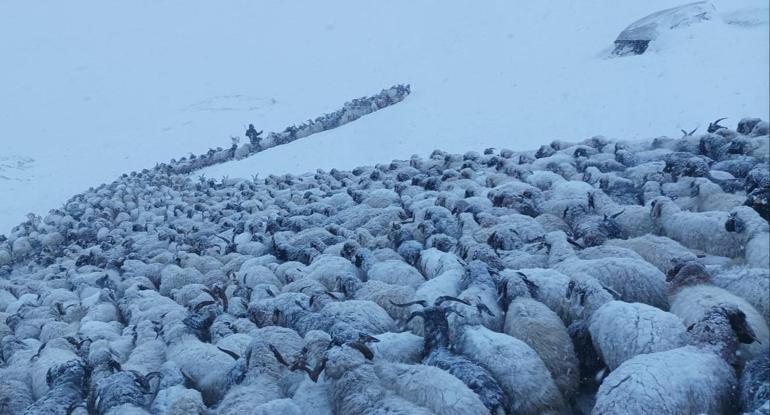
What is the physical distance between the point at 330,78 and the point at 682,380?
39.1 meters

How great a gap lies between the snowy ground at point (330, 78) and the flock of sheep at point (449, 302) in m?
4.60

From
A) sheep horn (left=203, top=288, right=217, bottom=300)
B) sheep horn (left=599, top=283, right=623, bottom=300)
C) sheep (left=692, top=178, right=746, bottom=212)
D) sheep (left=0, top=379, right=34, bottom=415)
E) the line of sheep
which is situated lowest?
sheep (left=692, top=178, right=746, bottom=212)

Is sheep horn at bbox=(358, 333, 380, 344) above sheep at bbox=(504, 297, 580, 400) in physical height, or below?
above

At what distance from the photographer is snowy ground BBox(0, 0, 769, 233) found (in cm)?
1731

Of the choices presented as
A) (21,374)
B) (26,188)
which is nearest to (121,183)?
(26,188)

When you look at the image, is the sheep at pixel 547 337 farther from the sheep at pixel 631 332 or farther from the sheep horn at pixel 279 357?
the sheep horn at pixel 279 357

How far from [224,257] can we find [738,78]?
13.0 meters

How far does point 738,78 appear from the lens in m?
15.6

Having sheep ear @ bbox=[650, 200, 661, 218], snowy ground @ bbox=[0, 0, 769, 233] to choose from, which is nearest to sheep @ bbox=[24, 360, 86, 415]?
sheep ear @ bbox=[650, 200, 661, 218]

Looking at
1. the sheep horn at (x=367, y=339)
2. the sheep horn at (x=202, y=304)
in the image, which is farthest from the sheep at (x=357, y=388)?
the sheep horn at (x=202, y=304)

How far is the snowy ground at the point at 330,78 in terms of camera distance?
17.3 m

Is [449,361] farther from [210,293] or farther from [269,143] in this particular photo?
[269,143]

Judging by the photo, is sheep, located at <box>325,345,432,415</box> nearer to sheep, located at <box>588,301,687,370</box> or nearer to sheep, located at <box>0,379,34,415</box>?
sheep, located at <box>588,301,687,370</box>

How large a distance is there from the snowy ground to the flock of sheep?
15.1 feet
